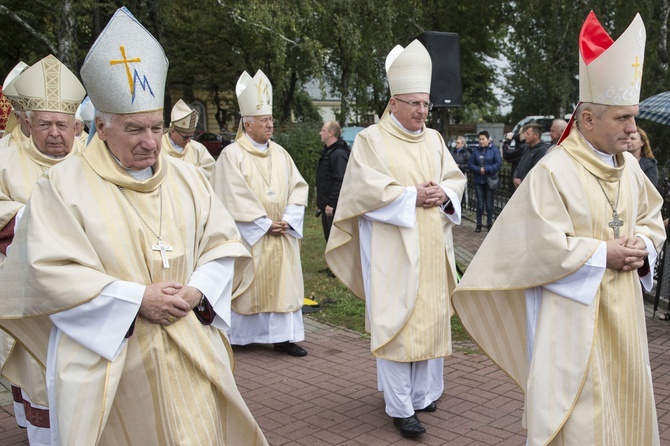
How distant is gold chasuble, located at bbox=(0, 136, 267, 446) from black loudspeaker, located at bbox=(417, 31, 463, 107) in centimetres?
559

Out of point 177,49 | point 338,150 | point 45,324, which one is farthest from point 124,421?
point 177,49

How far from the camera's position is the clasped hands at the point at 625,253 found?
12.2ft

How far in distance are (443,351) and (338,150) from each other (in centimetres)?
545

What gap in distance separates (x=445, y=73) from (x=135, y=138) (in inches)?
235

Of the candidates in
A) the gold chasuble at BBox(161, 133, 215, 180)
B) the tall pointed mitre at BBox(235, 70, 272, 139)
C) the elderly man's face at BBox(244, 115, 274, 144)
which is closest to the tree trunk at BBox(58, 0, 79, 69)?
the gold chasuble at BBox(161, 133, 215, 180)

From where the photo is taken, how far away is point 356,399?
600 cm

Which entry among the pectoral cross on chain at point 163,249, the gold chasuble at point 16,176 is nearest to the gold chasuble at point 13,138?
the gold chasuble at point 16,176

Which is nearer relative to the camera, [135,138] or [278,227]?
[135,138]

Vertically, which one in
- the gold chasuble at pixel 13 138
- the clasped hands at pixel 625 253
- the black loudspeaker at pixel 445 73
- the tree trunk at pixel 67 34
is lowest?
the clasped hands at pixel 625 253

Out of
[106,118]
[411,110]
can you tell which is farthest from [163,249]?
[411,110]

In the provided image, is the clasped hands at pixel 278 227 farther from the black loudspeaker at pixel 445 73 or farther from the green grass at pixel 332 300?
the black loudspeaker at pixel 445 73

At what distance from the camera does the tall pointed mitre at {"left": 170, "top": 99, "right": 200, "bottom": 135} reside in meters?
10.2

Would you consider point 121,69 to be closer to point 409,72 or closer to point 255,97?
point 409,72

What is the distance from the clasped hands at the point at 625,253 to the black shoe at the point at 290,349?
402 centimetres
